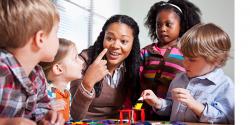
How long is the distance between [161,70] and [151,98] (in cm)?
19

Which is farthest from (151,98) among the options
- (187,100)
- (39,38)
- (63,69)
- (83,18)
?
(83,18)

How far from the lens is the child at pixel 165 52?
91cm

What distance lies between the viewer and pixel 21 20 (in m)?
0.46

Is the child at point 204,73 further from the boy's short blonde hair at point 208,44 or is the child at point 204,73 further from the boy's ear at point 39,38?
the boy's ear at point 39,38

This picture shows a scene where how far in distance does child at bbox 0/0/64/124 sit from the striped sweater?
0.44m

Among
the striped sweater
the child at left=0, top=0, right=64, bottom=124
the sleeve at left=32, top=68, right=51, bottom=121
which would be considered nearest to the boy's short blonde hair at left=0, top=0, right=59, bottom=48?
the child at left=0, top=0, right=64, bottom=124

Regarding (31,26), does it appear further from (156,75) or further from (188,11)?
(188,11)

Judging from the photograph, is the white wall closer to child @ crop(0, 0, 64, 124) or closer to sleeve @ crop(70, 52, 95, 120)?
sleeve @ crop(70, 52, 95, 120)

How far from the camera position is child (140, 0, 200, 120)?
0.91 meters

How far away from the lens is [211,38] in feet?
2.38

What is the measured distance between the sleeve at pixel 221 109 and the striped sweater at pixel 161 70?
24 centimetres

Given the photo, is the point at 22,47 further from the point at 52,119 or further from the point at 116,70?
the point at 116,70

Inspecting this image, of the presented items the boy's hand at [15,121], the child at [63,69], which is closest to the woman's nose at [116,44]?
the child at [63,69]
